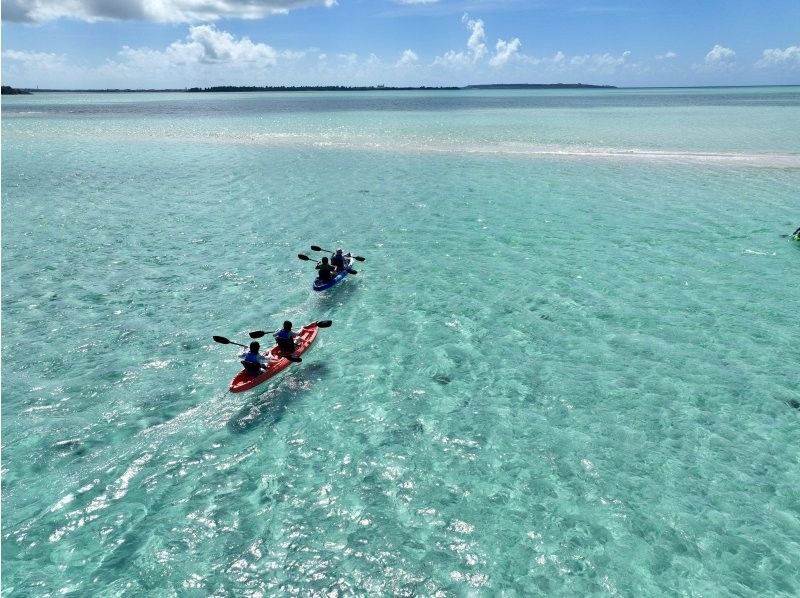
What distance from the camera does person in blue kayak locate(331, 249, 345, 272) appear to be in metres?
23.0

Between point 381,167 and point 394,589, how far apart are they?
4664 centimetres

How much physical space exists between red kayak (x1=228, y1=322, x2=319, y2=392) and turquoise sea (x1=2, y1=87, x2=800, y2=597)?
1.46 ft

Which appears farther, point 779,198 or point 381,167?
point 381,167

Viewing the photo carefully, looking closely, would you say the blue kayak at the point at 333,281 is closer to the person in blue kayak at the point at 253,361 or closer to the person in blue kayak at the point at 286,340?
the person in blue kayak at the point at 286,340

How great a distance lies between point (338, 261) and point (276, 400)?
29.6ft

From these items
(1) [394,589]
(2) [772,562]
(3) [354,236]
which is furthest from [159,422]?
(3) [354,236]

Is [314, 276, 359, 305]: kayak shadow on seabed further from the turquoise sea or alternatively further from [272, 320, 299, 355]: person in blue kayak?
[272, 320, 299, 355]: person in blue kayak

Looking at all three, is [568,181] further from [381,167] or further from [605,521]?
[605,521]

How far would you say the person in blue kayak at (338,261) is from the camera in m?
23.0

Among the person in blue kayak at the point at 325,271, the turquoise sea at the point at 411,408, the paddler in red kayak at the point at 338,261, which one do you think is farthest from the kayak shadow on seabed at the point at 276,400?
the paddler in red kayak at the point at 338,261

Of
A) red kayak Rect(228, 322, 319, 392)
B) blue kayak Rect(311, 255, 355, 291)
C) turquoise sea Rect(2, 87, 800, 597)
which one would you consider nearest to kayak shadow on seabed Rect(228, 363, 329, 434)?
turquoise sea Rect(2, 87, 800, 597)

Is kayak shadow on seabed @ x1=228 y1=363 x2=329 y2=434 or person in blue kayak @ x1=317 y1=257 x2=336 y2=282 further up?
person in blue kayak @ x1=317 y1=257 x2=336 y2=282

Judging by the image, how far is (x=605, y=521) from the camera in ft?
36.8

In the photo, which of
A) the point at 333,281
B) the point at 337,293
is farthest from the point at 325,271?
the point at 337,293
